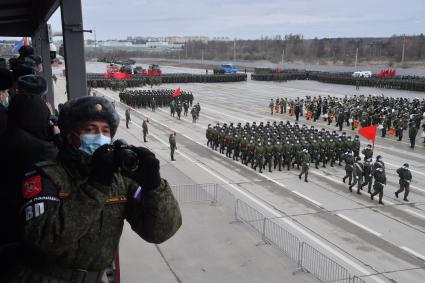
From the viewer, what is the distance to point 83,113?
2.07m

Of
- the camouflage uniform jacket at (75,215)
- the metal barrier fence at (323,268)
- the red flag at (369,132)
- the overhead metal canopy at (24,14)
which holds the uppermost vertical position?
the overhead metal canopy at (24,14)

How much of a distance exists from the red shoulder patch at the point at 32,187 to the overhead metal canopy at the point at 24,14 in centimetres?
608

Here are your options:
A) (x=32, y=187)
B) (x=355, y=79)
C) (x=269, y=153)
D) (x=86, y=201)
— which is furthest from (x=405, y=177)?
(x=355, y=79)

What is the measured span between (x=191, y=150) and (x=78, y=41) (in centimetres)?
1478

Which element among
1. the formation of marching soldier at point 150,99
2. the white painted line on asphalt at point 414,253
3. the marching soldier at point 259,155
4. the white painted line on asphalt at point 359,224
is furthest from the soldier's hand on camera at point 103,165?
the formation of marching soldier at point 150,99

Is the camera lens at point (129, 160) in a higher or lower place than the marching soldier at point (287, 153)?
higher

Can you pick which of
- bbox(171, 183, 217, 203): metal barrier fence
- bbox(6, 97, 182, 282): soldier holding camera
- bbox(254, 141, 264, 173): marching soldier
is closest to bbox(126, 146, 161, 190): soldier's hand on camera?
bbox(6, 97, 182, 282): soldier holding camera

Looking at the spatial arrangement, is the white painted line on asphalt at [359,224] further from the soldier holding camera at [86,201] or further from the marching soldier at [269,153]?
the soldier holding camera at [86,201]

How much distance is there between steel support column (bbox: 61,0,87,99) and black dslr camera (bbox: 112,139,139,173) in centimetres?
475

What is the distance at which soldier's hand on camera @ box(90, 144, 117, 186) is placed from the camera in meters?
1.76

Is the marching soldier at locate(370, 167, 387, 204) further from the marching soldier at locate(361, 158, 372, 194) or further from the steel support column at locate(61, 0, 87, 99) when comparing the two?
the steel support column at locate(61, 0, 87, 99)

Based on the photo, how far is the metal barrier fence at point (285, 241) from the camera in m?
7.65

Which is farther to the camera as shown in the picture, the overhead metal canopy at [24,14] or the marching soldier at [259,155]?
the marching soldier at [259,155]

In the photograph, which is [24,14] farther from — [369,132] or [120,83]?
[120,83]
